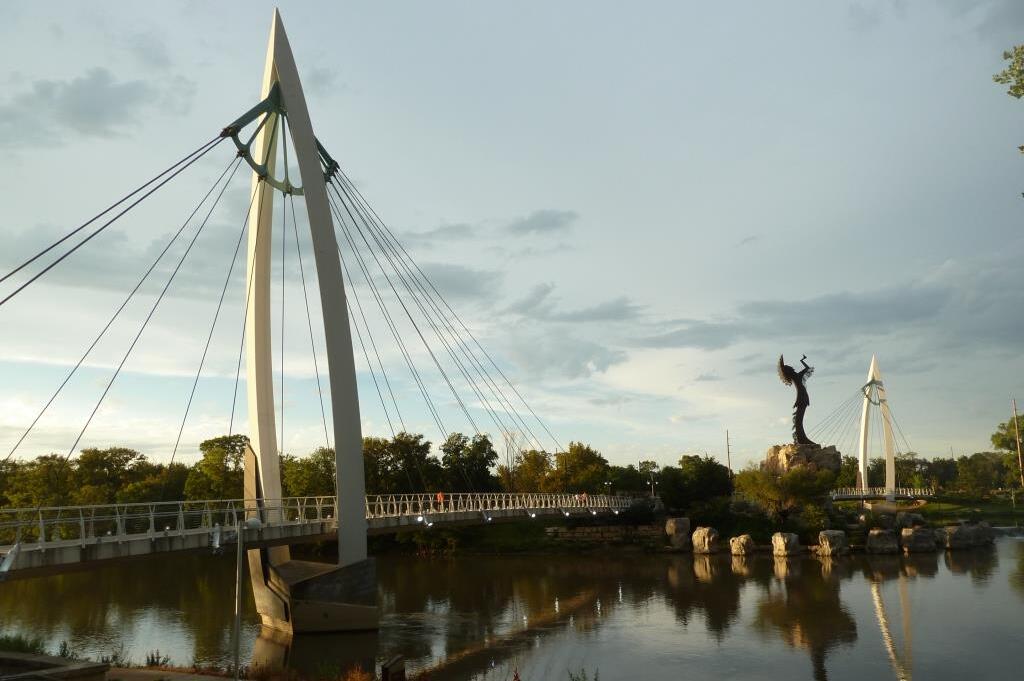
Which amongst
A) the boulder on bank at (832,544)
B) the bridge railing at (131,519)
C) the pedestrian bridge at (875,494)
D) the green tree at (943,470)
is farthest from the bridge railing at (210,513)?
the green tree at (943,470)

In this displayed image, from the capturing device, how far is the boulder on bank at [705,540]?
59.7 m

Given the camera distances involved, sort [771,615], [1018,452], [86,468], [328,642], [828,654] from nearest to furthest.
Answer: [828,654] → [328,642] → [771,615] → [86,468] → [1018,452]

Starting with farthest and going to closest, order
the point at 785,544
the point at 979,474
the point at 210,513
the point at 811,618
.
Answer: the point at 979,474 → the point at 785,544 → the point at 811,618 → the point at 210,513

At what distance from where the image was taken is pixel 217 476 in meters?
72.5

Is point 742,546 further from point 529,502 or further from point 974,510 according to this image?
point 974,510

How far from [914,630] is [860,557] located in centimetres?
2646

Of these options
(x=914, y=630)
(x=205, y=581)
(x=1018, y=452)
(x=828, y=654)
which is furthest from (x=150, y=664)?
(x=1018, y=452)

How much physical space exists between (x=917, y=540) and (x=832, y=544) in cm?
683

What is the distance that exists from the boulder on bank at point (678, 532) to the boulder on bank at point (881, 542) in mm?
13323

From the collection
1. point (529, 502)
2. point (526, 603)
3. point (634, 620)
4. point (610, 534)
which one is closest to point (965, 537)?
point (610, 534)

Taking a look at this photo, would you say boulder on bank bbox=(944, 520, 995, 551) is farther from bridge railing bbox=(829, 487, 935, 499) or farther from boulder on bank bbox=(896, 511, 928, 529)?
bridge railing bbox=(829, 487, 935, 499)

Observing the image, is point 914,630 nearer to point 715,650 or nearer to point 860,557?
point 715,650

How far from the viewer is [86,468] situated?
7894 centimetres

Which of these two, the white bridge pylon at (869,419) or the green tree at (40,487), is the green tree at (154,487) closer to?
the green tree at (40,487)
